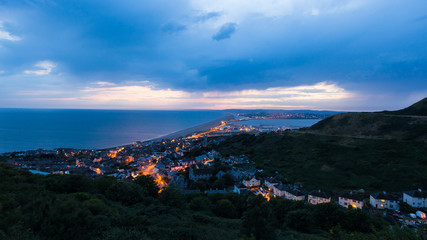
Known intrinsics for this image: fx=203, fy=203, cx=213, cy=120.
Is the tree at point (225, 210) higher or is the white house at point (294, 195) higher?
the tree at point (225, 210)

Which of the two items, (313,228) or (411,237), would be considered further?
(313,228)

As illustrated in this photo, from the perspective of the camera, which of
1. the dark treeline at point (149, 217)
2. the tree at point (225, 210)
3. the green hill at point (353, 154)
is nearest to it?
the dark treeline at point (149, 217)

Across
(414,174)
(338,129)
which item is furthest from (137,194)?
(338,129)

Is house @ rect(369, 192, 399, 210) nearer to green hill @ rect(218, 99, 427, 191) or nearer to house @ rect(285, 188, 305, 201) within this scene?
green hill @ rect(218, 99, 427, 191)

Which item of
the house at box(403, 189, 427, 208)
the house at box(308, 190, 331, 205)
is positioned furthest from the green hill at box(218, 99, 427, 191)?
the house at box(308, 190, 331, 205)

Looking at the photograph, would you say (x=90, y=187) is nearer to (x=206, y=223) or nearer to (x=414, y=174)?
(x=206, y=223)

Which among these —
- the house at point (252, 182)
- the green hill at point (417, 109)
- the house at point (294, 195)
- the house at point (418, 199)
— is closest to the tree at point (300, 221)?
the house at point (294, 195)

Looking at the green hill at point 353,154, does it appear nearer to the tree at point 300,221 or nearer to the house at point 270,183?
the house at point 270,183

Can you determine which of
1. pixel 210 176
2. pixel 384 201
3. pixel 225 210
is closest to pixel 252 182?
pixel 210 176
